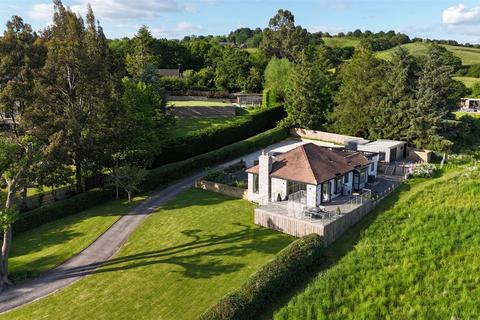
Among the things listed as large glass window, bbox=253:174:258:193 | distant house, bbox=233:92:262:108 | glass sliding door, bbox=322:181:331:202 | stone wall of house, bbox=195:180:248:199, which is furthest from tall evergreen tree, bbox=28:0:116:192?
distant house, bbox=233:92:262:108

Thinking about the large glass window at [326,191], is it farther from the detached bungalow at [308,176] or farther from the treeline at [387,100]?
the treeline at [387,100]

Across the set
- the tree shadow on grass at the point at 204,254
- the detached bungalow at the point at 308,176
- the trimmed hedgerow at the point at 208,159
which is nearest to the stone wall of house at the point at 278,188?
the detached bungalow at the point at 308,176

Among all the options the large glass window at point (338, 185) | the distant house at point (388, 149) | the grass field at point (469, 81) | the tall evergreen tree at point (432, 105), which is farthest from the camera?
the grass field at point (469, 81)

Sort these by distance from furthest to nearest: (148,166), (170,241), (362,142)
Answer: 1. (362,142)
2. (148,166)
3. (170,241)

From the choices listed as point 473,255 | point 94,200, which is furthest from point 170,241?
point 473,255

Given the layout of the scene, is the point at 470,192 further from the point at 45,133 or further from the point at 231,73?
the point at 231,73

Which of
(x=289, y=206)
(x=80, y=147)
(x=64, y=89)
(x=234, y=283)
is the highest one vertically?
(x=64, y=89)
